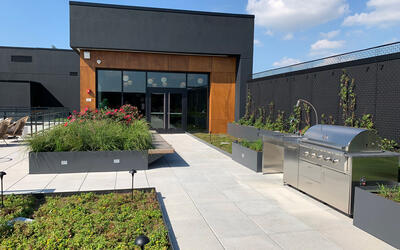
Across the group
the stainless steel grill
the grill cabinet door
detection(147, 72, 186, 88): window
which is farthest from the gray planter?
detection(147, 72, 186, 88): window

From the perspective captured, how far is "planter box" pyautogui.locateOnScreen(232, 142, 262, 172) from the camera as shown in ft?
25.3

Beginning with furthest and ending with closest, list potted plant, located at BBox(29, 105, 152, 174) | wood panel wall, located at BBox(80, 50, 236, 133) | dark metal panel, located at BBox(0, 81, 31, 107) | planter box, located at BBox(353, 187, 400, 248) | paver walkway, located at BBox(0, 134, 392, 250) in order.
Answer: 1. dark metal panel, located at BBox(0, 81, 31, 107)
2. wood panel wall, located at BBox(80, 50, 236, 133)
3. potted plant, located at BBox(29, 105, 152, 174)
4. paver walkway, located at BBox(0, 134, 392, 250)
5. planter box, located at BBox(353, 187, 400, 248)

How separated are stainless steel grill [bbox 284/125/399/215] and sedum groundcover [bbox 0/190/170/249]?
9.14 ft

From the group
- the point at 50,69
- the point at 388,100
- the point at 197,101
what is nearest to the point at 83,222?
the point at 388,100

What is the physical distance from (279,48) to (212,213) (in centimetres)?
1548

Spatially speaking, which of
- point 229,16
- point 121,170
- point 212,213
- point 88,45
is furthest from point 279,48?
point 212,213

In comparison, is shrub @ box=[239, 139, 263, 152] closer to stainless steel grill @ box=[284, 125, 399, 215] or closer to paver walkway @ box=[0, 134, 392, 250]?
paver walkway @ box=[0, 134, 392, 250]

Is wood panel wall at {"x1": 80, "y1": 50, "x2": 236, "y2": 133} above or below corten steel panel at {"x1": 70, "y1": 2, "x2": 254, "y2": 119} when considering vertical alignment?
below

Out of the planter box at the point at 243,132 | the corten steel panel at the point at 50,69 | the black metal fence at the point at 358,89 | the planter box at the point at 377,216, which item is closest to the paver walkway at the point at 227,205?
the planter box at the point at 377,216

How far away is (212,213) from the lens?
15.8ft

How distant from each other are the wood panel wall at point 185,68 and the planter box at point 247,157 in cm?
728

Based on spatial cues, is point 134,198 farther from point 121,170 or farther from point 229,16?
point 229,16

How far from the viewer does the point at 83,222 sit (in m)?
4.06

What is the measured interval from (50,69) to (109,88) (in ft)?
52.4
